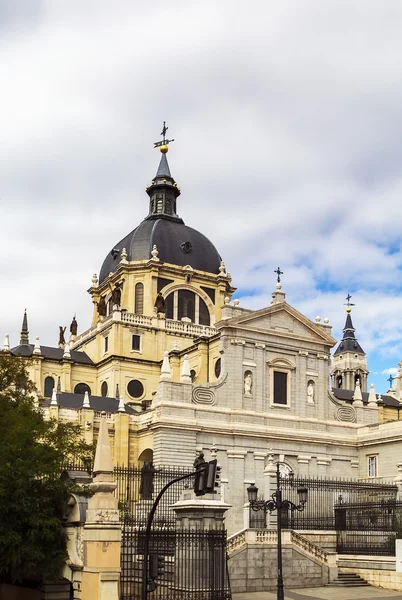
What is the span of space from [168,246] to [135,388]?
14786 millimetres

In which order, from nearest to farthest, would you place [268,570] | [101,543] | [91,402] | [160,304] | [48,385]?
[101,543] < [268,570] < [91,402] < [48,385] < [160,304]

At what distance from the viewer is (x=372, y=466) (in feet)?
178

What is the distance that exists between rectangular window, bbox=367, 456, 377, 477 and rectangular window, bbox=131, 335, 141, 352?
2162 centimetres

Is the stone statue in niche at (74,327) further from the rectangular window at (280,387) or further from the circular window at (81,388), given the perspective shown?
the rectangular window at (280,387)

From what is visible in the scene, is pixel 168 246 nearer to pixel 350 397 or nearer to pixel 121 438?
pixel 350 397

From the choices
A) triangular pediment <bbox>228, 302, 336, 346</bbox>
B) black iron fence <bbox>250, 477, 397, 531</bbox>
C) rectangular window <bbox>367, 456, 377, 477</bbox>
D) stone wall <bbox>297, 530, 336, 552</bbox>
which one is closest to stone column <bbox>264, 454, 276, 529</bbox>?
black iron fence <bbox>250, 477, 397, 531</bbox>

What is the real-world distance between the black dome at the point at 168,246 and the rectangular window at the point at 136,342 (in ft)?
28.8

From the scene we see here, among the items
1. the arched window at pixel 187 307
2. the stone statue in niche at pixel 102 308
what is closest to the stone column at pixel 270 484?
the arched window at pixel 187 307

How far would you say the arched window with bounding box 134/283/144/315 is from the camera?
70.9 meters

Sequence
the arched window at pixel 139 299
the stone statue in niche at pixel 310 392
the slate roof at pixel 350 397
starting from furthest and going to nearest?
the slate roof at pixel 350 397, the arched window at pixel 139 299, the stone statue in niche at pixel 310 392

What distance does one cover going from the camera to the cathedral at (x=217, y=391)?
49.9 metres

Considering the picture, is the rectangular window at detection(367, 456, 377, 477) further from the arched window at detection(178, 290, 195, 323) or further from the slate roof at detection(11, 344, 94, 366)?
the slate roof at detection(11, 344, 94, 366)

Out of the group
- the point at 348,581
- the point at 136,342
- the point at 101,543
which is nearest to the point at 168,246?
the point at 136,342

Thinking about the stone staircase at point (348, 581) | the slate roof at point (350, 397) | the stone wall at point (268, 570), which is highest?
the slate roof at point (350, 397)
